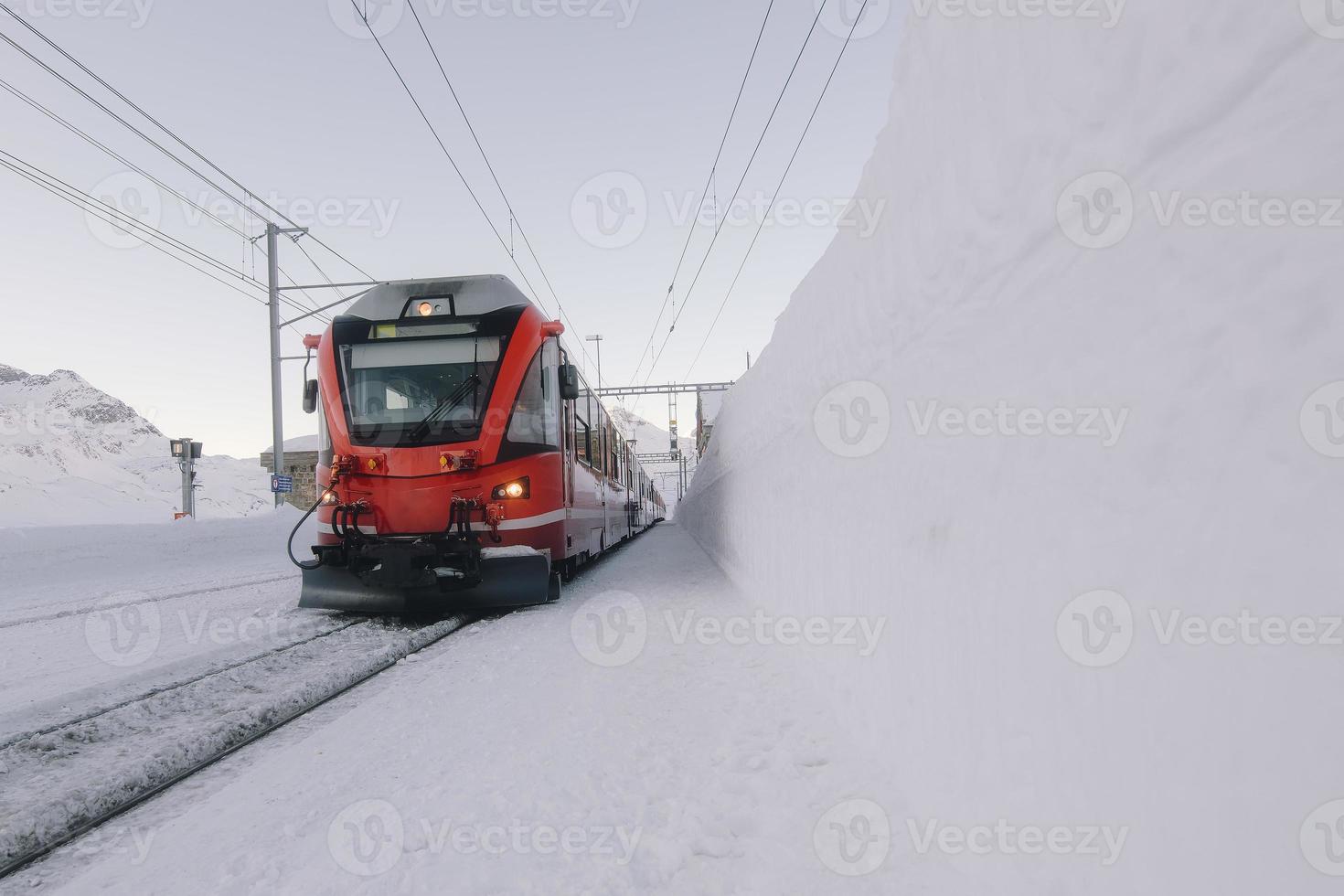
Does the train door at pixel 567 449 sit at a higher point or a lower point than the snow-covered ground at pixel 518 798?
higher

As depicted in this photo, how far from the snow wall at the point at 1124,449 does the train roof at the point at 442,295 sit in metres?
5.20

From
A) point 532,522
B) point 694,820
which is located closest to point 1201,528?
point 694,820

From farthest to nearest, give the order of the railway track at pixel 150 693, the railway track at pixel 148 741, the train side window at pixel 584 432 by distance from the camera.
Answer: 1. the train side window at pixel 584 432
2. the railway track at pixel 150 693
3. the railway track at pixel 148 741

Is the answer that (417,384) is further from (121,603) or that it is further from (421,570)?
→ (121,603)

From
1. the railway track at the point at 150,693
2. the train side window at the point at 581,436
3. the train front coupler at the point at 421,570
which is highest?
the train side window at the point at 581,436

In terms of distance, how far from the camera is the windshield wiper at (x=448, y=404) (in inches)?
248

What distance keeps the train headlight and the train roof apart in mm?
1832

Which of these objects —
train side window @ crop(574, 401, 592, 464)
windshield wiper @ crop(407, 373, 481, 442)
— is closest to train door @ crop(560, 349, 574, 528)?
train side window @ crop(574, 401, 592, 464)

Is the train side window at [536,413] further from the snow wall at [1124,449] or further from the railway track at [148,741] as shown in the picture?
the snow wall at [1124,449]

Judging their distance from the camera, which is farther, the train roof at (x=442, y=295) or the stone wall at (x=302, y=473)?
the stone wall at (x=302, y=473)

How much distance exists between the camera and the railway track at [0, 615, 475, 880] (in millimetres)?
2207

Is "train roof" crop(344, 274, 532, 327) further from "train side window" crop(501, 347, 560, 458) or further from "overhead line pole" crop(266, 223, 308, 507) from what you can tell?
"overhead line pole" crop(266, 223, 308, 507)

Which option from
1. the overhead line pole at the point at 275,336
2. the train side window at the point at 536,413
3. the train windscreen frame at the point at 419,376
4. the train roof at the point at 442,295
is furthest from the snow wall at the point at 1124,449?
the overhead line pole at the point at 275,336

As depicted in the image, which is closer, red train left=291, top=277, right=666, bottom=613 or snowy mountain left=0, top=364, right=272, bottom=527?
red train left=291, top=277, right=666, bottom=613
